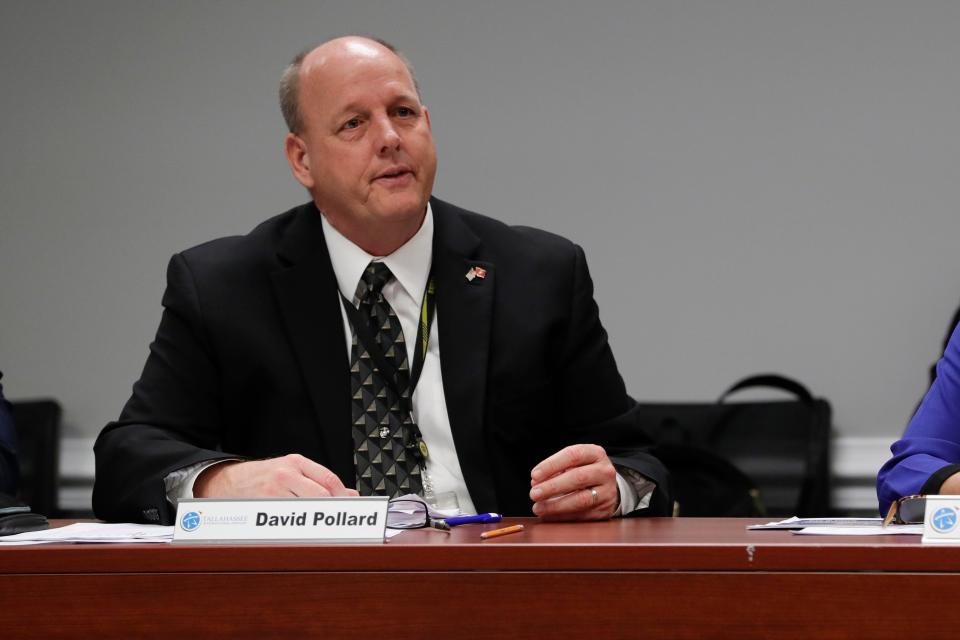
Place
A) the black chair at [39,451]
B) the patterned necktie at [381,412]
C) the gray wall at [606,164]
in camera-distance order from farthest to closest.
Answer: the black chair at [39,451]
the gray wall at [606,164]
the patterned necktie at [381,412]

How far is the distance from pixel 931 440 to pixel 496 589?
3.48 feet

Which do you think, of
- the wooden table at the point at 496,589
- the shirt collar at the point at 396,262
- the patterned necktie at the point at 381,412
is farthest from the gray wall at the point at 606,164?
the wooden table at the point at 496,589

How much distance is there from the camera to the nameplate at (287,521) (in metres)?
1.46

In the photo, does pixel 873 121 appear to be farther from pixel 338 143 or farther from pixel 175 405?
pixel 175 405

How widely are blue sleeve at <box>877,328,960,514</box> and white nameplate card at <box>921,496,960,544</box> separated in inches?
24.6

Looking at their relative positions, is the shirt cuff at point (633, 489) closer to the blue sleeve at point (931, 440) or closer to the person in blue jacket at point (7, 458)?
the blue sleeve at point (931, 440)

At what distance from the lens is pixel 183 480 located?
6.71ft

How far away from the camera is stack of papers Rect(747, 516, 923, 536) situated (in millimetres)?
1495

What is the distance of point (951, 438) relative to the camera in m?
2.17

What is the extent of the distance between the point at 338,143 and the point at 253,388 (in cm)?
49

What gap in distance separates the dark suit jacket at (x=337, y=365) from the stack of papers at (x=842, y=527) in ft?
1.86

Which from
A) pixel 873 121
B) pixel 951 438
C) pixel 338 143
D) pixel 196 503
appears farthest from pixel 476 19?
pixel 196 503

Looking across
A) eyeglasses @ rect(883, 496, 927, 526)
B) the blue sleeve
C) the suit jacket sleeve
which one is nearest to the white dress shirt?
the suit jacket sleeve

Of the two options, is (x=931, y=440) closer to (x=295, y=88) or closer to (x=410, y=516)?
(x=410, y=516)
